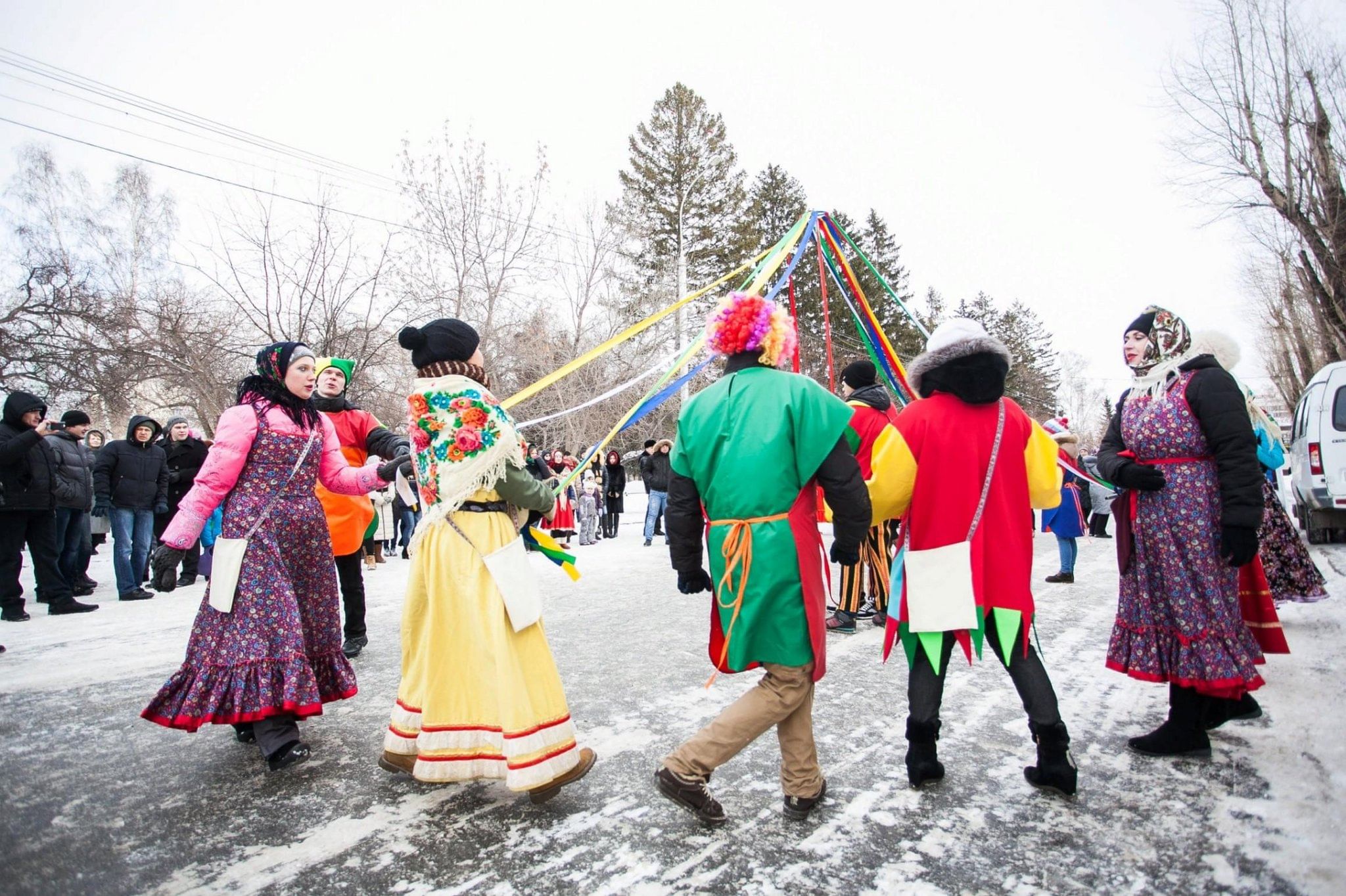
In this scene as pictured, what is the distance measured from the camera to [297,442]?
11.1 ft

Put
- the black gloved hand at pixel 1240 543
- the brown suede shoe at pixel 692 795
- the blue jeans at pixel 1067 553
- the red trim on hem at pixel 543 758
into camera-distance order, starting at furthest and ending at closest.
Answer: the blue jeans at pixel 1067 553 → the black gloved hand at pixel 1240 543 → the red trim on hem at pixel 543 758 → the brown suede shoe at pixel 692 795

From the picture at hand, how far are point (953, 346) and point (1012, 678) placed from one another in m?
1.22

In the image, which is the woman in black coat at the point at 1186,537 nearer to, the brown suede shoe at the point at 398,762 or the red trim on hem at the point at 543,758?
the red trim on hem at the point at 543,758

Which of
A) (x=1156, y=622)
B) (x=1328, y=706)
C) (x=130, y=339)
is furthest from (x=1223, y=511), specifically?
(x=130, y=339)

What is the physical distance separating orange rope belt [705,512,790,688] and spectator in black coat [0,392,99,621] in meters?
6.92

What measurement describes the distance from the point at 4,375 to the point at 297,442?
1437 cm

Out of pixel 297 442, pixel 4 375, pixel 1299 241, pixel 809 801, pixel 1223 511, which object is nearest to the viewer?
pixel 809 801

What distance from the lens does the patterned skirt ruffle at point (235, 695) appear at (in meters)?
2.95

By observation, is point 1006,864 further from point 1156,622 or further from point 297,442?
point 297,442

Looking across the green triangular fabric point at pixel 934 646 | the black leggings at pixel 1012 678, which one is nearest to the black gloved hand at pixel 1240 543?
the black leggings at pixel 1012 678

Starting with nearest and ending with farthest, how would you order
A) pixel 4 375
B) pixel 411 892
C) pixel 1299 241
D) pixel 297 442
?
pixel 411 892 → pixel 297 442 → pixel 4 375 → pixel 1299 241

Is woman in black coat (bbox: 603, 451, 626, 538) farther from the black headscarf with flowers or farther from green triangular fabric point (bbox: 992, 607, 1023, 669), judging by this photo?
green triangular fabric point (bbox: 992, 607, 1023, 669)

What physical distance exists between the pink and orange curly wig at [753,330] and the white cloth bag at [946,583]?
868 millimetres

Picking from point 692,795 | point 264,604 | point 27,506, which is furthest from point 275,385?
point 27,506
